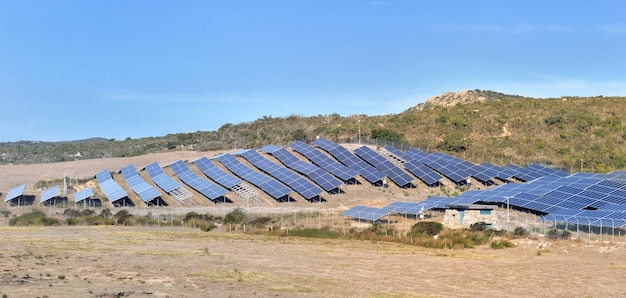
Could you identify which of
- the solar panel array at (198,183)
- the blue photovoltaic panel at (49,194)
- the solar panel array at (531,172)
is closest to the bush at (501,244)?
the solar panel array at (198,183)

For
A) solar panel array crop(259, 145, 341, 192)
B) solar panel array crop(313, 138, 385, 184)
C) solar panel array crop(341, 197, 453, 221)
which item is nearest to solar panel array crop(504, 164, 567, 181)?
solar panel array crop(313, 138, 385, 184)

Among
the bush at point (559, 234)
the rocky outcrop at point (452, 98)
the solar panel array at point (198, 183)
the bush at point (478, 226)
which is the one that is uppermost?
the rocky outcrop at point (452, 98)

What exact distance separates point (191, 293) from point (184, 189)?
43423 mm

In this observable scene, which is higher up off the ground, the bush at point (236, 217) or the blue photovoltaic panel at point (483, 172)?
the blue photovoltaic panel at point (483, 172)

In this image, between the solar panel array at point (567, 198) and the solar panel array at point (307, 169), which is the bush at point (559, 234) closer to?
the solar panel array at point (567, 198)

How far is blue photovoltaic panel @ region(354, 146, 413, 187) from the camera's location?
240ft

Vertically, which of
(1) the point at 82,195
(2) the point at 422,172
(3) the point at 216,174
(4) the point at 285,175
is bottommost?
(1) the point at 82,195

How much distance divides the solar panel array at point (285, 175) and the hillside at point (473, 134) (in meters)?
17.4

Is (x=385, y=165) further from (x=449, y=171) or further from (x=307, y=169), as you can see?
(x=307, y=169)

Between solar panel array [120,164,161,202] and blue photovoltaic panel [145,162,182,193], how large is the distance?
117 centimetres

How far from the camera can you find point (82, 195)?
6762 centimetres

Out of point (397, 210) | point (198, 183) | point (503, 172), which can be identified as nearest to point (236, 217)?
point (397, 210)

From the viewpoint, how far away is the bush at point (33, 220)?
193 feet

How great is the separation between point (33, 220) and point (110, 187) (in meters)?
12.5
